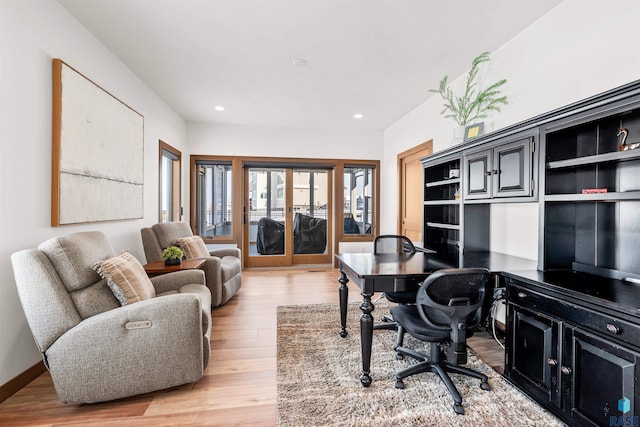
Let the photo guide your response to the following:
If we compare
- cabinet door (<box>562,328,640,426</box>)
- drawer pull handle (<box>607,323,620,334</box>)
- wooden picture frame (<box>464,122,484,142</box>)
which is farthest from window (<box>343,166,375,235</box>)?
drawer pull handle (<box>607,323,620,334</box>)

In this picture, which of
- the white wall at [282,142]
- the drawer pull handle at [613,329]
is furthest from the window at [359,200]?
the drawer pull handle at [613,329]

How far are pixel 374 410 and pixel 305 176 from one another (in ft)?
14.6

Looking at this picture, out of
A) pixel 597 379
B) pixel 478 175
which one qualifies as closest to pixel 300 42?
pixel 478 175

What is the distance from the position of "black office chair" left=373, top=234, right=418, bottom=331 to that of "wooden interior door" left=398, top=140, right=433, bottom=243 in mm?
928

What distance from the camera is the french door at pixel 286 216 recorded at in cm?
558

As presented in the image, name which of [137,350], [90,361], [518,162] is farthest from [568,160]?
[90,361]

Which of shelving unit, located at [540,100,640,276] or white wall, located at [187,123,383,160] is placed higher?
white wall, located at [187,123,383,160]

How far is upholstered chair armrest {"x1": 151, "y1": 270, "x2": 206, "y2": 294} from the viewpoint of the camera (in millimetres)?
2576

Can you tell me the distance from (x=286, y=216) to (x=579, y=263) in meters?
4.43

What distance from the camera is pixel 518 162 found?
2.19m

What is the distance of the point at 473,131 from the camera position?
9.55ft

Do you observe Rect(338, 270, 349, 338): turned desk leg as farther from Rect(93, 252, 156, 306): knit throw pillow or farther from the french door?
the french door

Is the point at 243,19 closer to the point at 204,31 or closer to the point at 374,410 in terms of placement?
the point at 204,31

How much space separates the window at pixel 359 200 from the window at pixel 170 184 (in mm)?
3060
